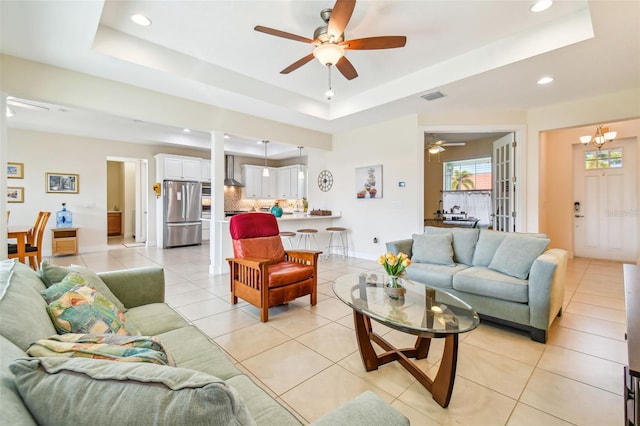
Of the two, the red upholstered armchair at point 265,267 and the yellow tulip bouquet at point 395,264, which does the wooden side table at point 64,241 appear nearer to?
the red upholstered armchair at point 265,267

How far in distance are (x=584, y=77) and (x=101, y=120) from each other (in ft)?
26.1

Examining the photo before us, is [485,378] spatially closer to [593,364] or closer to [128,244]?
[593,364]

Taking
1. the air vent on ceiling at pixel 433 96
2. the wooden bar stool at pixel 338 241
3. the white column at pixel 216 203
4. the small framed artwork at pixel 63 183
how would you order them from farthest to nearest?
the wooden bar stool at pixel 338 241 → the small framed artwork at pixel 63 183 → the white column at pixel 216 203 → the air vent on ceiling at pixel 433 96

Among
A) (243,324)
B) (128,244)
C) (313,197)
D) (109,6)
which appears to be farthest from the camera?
(128,244)

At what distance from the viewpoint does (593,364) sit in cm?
211

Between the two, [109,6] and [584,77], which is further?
[584,77]

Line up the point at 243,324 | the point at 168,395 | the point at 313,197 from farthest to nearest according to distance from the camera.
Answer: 1. the point at 313,197
2. the point at 243,324
3. the point at 168,395

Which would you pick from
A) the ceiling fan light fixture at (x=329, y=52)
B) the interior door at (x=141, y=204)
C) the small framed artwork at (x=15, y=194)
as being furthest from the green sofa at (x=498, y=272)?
the interior door at (x=141, y=204)

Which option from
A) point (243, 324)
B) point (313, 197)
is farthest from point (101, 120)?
point (243, 324)

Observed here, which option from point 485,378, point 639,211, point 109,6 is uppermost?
point 109,6

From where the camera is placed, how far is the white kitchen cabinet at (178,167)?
722 centimetres

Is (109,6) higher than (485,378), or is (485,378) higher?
(109,6)

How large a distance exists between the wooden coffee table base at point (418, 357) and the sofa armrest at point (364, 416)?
2.96ft

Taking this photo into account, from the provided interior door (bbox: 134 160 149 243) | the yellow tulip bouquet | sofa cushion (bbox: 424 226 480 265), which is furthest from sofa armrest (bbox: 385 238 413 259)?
interior door (bbox: 134 160 149 243)
